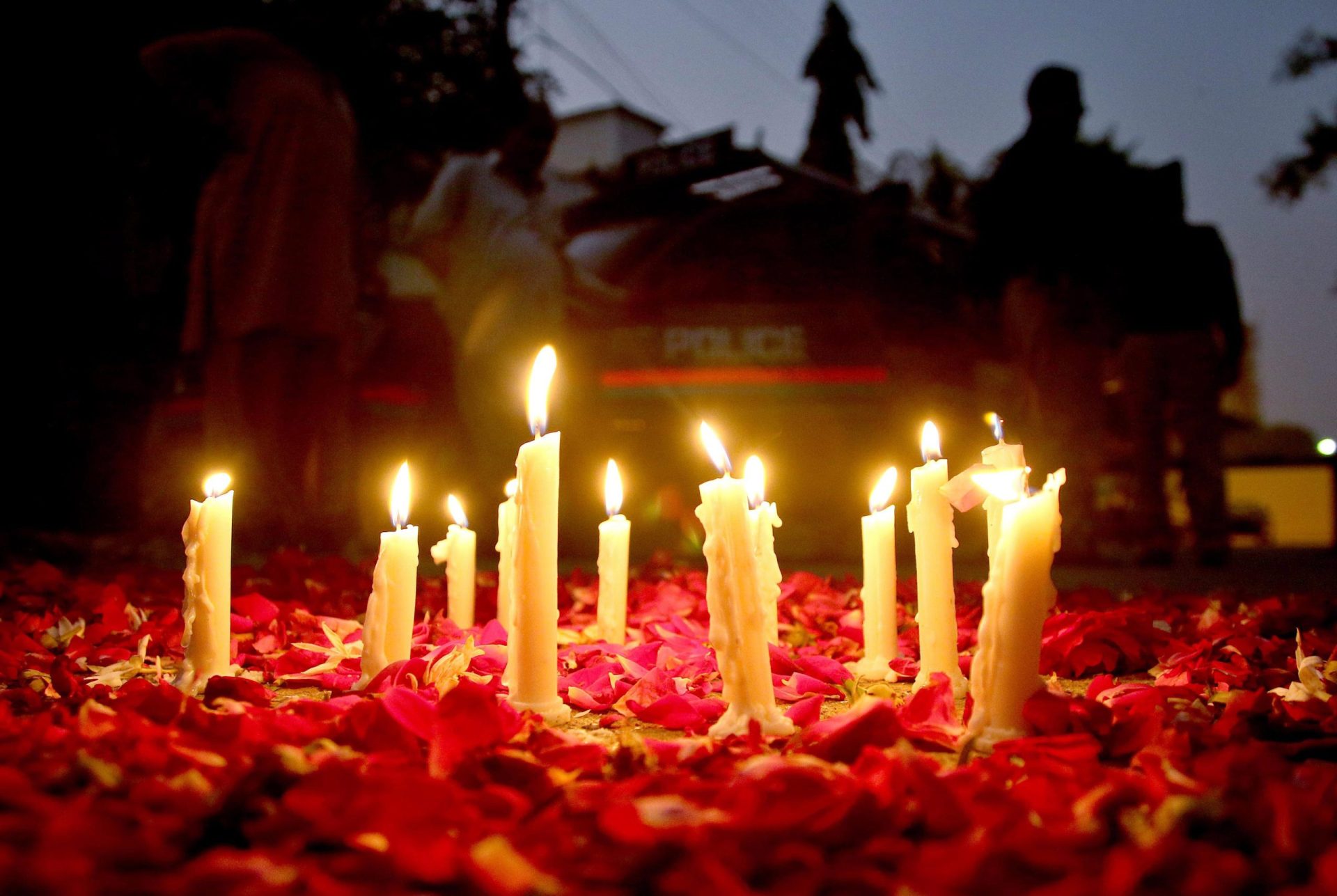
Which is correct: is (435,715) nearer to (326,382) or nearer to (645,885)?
(645,885)

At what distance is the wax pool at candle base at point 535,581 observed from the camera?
154cm

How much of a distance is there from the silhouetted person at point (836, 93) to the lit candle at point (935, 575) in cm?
1977

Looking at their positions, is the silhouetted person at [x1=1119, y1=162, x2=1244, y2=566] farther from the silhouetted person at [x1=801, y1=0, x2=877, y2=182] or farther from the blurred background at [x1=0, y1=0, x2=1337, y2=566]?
the silhouetted person at [x1=801, y1=0, x2=877, y2=182]

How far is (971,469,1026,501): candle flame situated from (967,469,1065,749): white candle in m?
0.07

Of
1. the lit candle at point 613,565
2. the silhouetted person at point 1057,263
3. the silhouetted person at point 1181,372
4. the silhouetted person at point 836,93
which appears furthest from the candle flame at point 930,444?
the silhouetted person at point 836,93

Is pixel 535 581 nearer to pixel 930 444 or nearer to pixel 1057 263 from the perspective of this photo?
pixel 930 444

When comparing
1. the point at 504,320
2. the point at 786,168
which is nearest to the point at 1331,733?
the point at 504,320

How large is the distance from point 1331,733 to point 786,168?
6214 millimetres

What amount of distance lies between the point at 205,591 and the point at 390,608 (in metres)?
0.33

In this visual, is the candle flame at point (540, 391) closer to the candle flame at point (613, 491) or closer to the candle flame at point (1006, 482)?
the candle flame at point (613, 491)

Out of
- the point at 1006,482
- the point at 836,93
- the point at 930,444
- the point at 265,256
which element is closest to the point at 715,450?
the point at 1006,482

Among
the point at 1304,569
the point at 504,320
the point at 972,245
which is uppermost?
the point at 972,245

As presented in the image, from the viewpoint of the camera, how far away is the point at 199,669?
1.76 metres

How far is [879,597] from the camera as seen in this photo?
2053 millimetres
